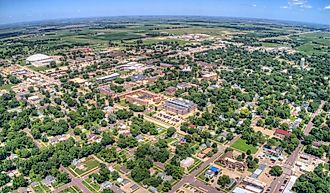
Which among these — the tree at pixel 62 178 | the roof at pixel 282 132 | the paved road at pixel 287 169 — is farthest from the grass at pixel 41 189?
the roof at pixel 282 132

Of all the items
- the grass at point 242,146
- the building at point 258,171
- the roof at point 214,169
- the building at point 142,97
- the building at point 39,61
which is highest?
the building at point 39,61

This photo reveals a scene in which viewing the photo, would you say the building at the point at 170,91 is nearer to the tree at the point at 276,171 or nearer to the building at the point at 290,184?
the tree at the point at 276,171

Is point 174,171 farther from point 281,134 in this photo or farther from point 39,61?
point 39,61

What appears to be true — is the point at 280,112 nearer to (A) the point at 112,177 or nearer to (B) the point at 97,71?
(A) the point at 112,177

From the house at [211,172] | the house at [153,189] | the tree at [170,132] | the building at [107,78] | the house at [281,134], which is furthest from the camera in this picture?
the building at [107,78]

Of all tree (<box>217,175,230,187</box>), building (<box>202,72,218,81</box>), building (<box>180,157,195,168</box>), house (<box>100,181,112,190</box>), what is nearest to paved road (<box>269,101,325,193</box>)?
tree (<box>217,175,230,187</box>)

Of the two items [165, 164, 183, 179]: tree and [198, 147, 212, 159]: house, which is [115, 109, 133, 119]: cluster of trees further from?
[165, 164, 183, 179]: tree
